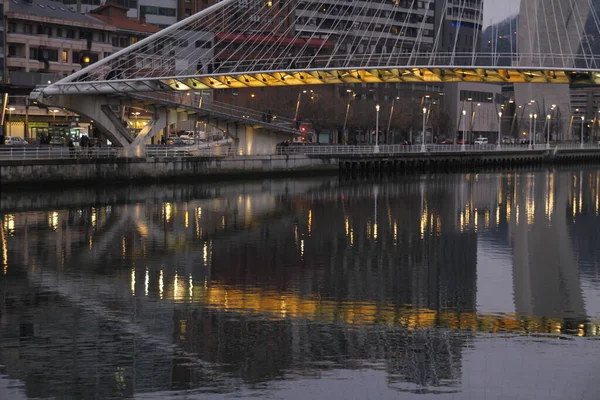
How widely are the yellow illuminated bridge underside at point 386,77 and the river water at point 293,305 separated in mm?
16780

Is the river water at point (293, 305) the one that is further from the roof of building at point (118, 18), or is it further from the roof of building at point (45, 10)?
the roof of building at point (118, 18)

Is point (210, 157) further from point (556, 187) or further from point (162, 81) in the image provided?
point (556, 187)

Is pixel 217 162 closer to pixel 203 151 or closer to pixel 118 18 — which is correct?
pixel 203 151

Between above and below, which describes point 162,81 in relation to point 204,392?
above

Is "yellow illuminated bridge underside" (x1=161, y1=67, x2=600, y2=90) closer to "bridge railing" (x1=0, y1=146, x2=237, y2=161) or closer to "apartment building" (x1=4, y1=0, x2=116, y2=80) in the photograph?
"bridge railing" (x1=0, y1=146, x2=237, y2=161)

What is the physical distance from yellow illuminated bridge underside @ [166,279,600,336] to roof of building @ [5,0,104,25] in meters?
67.1

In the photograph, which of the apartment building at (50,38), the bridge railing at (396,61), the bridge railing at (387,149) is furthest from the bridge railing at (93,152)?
the apartment building at (50,38)

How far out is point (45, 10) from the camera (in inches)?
3531

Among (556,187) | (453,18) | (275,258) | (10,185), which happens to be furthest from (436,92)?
(275,258)

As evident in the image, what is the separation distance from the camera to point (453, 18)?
147625mm

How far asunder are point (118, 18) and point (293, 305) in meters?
83.7

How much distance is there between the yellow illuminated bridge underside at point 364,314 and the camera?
65.2 feet

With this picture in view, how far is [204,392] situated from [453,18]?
448 ft

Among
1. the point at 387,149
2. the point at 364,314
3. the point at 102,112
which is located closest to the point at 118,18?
the point at 387,149
